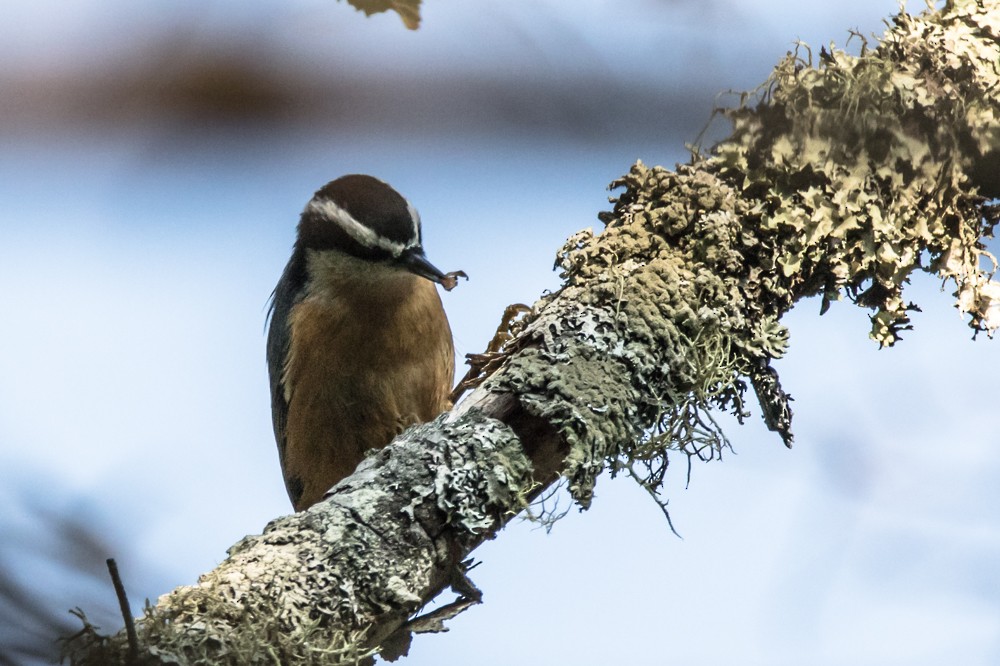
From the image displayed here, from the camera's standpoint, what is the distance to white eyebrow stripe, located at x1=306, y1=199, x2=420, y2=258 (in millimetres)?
4289

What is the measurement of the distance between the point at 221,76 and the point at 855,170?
108 inches

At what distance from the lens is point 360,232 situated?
4371 millimetres

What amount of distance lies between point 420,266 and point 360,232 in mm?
356

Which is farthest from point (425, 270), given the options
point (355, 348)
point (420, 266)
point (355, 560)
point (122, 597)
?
point (122, 597)

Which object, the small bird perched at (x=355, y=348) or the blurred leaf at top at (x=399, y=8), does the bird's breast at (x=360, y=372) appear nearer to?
the small bird perched at (x=355, y=348)

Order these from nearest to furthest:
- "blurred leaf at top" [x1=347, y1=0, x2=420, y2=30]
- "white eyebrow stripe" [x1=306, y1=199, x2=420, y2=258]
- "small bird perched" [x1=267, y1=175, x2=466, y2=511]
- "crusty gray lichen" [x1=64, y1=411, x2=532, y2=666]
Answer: "blurred leaf at top" [x1=347, y1=0, x2=420, y2=30] → "crusty gray lichen" [x1=64, y1=411, x2=532, y2=666] → "white eyebrow stripe" [x1=306, y1=199, x2=420, y2=258] → "small bird perched" [x1=267, y1=175, x2=466, y2=511]

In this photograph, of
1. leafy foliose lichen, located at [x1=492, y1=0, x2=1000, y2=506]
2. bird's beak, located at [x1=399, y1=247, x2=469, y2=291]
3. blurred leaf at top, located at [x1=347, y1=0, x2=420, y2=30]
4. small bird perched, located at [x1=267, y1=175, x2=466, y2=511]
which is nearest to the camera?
blurred leaf at top, located at [x1=347, y1=0, x2=420, y2=30]

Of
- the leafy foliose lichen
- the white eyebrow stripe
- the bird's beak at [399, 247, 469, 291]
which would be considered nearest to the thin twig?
the leafy foliose lichen

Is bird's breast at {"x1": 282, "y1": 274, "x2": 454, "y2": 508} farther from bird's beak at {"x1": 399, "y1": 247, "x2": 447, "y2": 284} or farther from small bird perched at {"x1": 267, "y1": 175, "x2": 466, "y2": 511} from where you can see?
bird's beak at {"x1": 399, "y1": 247, "x2": 447, "y2": 284}

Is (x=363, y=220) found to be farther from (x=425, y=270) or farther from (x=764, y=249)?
(x=764, y=249)

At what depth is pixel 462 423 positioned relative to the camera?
2.93m

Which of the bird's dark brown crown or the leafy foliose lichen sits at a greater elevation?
the bird's dark brown crown

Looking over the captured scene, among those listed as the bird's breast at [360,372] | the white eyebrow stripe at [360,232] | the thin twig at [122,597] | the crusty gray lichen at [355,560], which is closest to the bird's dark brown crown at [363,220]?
the white eyebrow stripe at [360,232]

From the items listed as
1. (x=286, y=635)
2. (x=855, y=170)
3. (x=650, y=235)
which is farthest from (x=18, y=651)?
(x=855, y=170)
